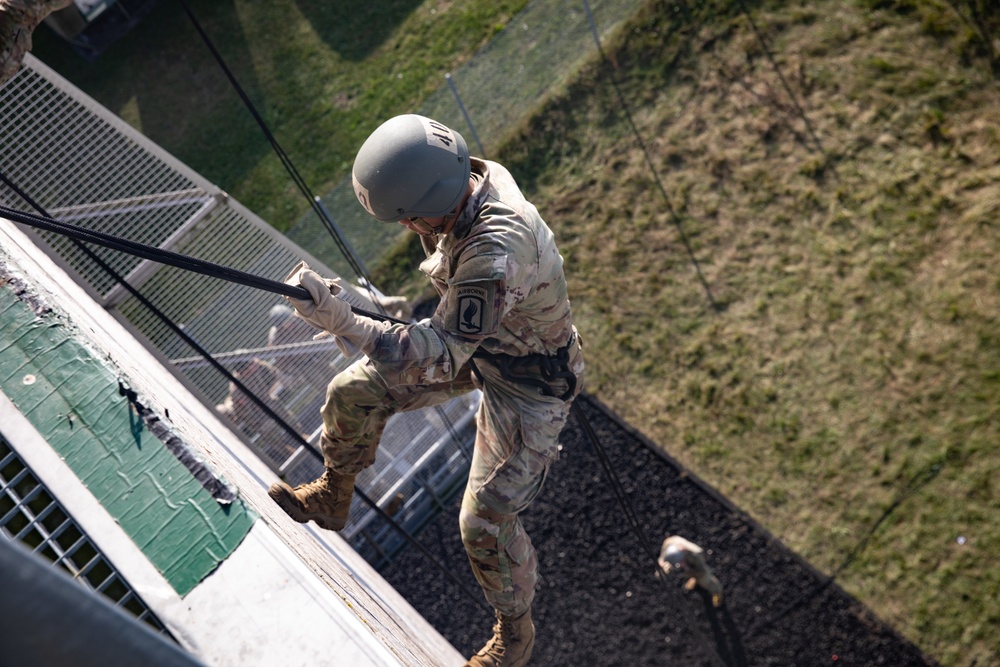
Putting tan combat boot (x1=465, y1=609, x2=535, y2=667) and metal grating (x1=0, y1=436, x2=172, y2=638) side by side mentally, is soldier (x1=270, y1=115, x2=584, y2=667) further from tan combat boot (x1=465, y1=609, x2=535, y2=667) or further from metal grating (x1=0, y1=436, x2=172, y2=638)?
metal grating (x1=0, y1=436, x2=172, y2=638)

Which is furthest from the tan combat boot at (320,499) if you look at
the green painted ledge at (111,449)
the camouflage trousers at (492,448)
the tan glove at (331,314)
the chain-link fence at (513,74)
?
the chain-link fence at (513,74)

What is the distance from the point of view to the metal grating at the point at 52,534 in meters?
4.67

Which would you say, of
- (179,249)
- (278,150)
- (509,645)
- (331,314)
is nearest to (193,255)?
(179,249)

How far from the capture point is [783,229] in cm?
1277

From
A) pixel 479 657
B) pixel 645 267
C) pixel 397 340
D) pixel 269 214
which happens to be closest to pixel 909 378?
pixel 645 267

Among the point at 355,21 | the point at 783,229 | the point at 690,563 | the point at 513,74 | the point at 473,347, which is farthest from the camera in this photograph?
the point at 355,21

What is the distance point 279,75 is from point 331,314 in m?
12.6

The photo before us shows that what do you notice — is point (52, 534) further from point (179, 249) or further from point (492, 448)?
point (179, 249)

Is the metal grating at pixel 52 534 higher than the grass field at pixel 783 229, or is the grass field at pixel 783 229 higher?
the metal grating at pixel 52 534

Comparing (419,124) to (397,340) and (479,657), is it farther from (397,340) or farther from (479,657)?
(479,657)

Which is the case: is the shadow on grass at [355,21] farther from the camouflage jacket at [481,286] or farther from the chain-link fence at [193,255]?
the camouflage jacket at [481,286]

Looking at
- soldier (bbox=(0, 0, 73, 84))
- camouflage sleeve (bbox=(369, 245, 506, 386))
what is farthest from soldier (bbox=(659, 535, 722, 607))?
soldier (bbox=(0, 0, 73, 84))

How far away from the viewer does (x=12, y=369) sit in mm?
5344

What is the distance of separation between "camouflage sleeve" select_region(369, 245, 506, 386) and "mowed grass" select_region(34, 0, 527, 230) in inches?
389
